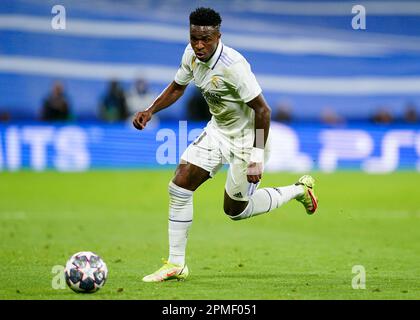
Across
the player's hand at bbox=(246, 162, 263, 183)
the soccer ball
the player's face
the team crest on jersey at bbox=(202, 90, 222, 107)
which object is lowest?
the soccer ball

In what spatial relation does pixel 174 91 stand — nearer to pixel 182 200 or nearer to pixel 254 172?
pixel 182 200

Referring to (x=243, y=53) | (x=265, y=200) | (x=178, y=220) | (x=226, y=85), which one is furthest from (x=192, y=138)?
(x=226, y=85)

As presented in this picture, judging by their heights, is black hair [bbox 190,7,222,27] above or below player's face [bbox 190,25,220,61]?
above

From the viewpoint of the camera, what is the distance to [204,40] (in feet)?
27.2

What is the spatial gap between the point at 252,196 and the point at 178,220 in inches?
38.0

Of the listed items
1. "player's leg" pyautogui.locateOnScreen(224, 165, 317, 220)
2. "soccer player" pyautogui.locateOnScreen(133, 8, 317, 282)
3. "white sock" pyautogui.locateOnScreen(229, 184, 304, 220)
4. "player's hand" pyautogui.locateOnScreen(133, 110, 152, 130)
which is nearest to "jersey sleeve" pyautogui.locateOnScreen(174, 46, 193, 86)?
"soccer player" pyautogui.locateOnScreen(133, 8, 317, 282)

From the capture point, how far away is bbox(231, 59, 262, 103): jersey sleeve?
8352mm

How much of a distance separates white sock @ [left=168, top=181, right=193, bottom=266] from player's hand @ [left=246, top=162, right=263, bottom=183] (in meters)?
0.71

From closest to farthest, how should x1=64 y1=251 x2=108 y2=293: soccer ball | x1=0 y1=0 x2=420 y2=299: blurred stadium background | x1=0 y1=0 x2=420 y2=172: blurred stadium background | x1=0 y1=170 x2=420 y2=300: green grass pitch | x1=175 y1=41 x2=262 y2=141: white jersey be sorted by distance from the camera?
x1=64 y1=251 x2=108 y2=293: soccer ball, x1=0 y1=170 x2=420 y2=300: green grass pitch, x1=175 y1=41 x2=262 y2=141: white jersey, x1=0 y1=0 x2=420 y2=299: blurred stadium background, x1=0 y1=0 x2=420 y2=172: blurred stadium background

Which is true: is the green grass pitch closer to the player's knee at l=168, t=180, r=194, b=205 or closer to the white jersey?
the player's knee at l=168, t=180, r=194, b=205

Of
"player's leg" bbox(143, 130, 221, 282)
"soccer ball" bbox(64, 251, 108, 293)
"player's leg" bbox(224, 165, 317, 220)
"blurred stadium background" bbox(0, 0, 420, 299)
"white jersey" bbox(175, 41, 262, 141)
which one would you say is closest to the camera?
"soccer ball" bbox(64, 251, 108, 293)

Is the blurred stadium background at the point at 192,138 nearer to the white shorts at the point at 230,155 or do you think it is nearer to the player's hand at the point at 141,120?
the white shorts at the point at 230,155
